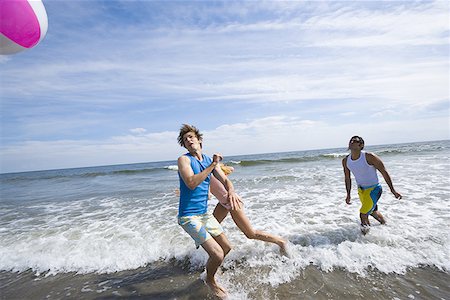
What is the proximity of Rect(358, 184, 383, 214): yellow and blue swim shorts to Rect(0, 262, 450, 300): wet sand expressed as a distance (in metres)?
1.25

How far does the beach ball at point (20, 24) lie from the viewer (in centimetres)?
264

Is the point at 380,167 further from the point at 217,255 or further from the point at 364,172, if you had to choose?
the point at 217,255

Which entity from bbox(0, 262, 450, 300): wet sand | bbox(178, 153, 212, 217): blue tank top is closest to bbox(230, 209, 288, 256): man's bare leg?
bbox(0, 262, 450, 300): wet sand

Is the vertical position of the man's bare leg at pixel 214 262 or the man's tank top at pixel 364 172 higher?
the man's tank top at pixel 364 172

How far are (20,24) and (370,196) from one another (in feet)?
17.7

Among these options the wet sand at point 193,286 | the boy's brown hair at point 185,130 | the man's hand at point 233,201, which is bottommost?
the wet sand at point 193,286

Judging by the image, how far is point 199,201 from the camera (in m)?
3.19

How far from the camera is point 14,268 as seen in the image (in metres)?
4.54

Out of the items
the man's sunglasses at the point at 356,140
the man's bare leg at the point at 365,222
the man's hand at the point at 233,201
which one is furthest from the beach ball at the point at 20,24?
the man's bare leg at the point at 365,222

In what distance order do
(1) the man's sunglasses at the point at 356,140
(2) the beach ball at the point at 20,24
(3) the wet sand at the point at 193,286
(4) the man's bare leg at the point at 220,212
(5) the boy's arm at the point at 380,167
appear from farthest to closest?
1. (1) the man's sunglasses at the point at 356,140
2. (5) the boy's arm at the point at 380,167
3. (4) the man's bare leg at the point at 220,212
4. (3) the wet sand at the point at 193,286
5. (2) the beach ball at the point at 20,24

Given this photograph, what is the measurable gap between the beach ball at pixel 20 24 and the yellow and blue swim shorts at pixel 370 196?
17.3ft

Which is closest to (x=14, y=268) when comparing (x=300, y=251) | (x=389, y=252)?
(x=300, y=251)

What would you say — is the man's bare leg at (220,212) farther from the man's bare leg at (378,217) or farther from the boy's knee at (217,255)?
the man's bare leg at (378,217)

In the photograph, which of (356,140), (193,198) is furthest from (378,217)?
(193,198)
